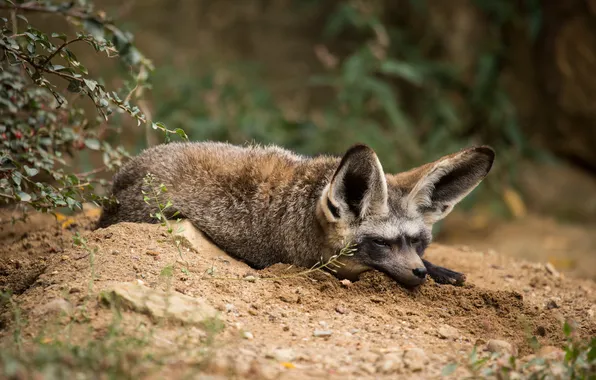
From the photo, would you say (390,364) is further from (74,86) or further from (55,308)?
(74,86)

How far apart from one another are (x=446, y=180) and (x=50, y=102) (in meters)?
3.20

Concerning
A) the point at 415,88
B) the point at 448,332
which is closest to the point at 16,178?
the point at 448,332

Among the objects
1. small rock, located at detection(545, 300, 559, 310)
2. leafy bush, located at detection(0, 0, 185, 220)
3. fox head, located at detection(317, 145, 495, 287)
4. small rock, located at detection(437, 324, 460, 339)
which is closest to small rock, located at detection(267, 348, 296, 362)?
small rock, located at detection(437, 324, 460, 339)

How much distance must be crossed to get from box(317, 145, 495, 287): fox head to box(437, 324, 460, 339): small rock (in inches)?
17.6

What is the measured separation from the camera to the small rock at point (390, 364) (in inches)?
131

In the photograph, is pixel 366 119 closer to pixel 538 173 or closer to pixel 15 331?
pixel 538 173

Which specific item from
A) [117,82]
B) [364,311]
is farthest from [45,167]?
[117,82]

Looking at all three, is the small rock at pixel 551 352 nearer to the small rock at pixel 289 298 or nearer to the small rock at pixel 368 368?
the small rock at pixel 368 368

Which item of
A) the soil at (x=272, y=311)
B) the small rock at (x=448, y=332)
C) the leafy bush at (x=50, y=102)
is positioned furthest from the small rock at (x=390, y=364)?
the leafy bush at (x=50, y=102)

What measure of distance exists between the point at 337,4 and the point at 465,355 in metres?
9.18

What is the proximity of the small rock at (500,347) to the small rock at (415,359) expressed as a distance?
1.44 feet

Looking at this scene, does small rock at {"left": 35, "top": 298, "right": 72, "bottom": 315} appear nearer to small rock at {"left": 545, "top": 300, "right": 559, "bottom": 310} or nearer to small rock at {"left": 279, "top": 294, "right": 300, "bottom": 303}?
small rock at {"left": 279, "top": 294, "right": 300, "bottom": 303}

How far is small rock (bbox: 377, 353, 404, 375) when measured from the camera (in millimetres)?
3322

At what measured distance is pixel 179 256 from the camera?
4.45 metres
